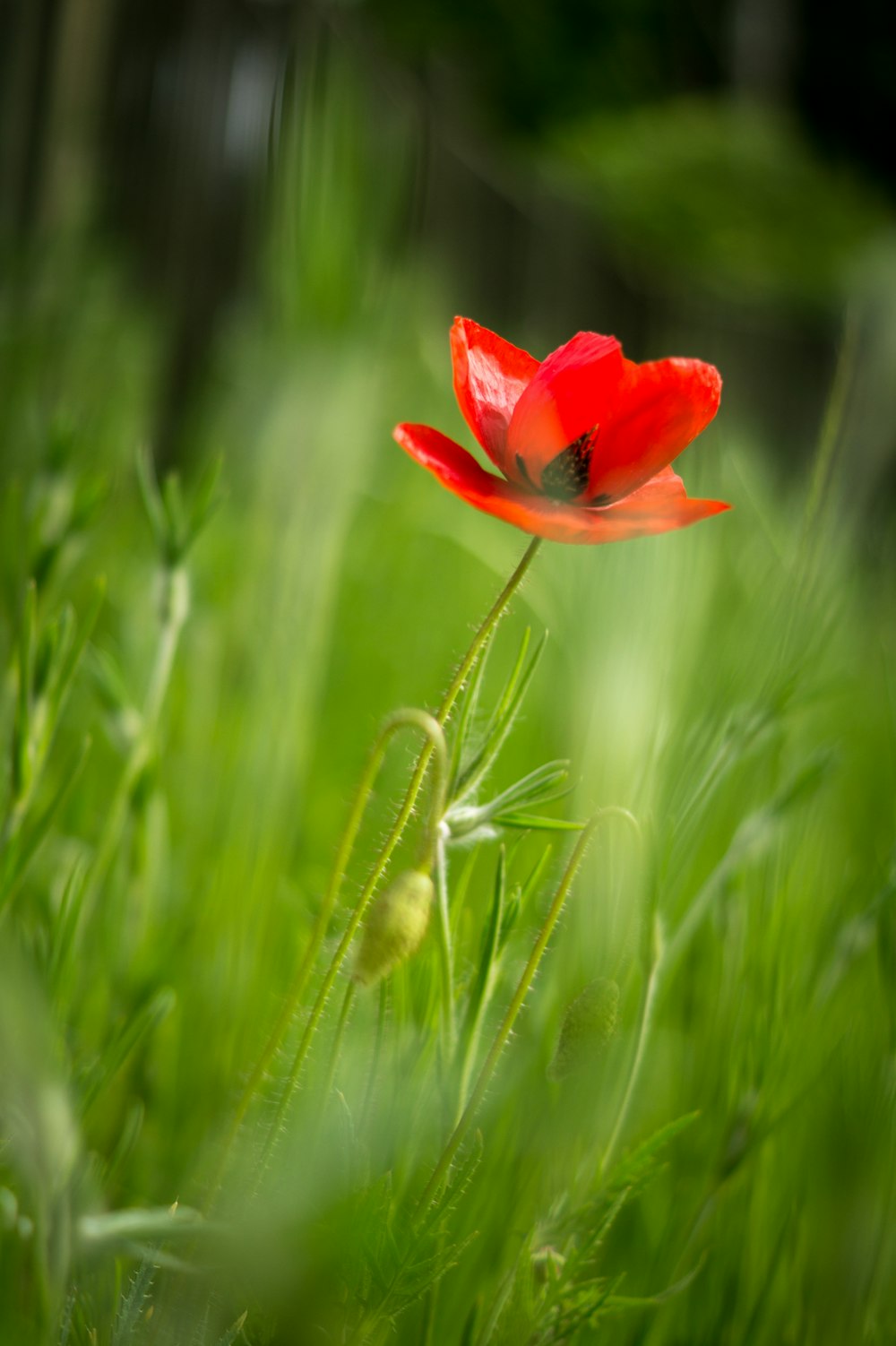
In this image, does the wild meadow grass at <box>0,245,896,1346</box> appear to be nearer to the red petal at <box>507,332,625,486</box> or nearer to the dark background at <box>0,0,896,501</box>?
the red petal at <box>507,332,625,486</box>

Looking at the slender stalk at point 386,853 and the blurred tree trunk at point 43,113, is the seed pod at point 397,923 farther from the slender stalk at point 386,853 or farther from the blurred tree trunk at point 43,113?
the blurred tree trunk at point 43,113

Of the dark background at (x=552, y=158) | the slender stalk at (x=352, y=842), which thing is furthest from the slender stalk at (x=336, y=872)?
the dark background at (x=552, y=158)

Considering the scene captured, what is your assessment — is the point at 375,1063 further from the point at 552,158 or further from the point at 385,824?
the point at 552,158

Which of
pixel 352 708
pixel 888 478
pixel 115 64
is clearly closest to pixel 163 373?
pixel 115 64

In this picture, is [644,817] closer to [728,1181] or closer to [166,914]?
[728,1181]

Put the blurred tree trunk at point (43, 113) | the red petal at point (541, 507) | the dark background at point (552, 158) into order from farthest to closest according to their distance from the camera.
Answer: the dark background at point (552, 158)
the blurred tree trunk at point (43, 113)
the red petal at point (541, 507)

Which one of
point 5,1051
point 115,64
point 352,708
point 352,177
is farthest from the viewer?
point 115,64

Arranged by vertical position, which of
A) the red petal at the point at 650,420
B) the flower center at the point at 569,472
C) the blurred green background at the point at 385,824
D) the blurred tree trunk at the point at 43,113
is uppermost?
the blurred tree trunk at the point at 43,113

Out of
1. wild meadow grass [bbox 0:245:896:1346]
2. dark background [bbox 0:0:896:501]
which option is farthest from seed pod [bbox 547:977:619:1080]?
dark background [bbox 0:0:896:501]
